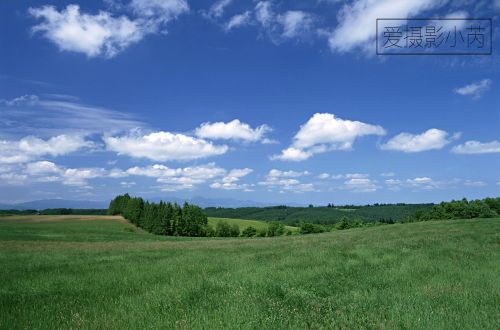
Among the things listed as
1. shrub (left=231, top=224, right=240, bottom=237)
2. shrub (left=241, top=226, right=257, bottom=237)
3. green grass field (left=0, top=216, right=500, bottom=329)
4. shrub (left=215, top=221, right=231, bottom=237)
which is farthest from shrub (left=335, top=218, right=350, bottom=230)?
green grass field (left=0, top=216, right=500, bottom=329)

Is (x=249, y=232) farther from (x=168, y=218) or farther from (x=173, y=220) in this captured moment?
(x=168, y=218)

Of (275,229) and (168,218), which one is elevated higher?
(168,218)

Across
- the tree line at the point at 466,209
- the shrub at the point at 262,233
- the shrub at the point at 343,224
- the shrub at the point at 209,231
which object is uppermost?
the tree line at the point at 466,209

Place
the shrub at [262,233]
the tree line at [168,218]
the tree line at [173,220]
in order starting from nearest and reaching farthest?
the tree line at [168,218] → the tree line at [173,220] → the shrub at [262,233]

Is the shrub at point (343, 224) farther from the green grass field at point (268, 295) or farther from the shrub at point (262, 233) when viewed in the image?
the green grass field at point (268, 295)

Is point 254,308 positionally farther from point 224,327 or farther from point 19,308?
point 19,308

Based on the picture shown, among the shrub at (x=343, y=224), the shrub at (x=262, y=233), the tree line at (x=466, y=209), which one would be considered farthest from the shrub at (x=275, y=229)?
the tree line at (x=466, y=209)

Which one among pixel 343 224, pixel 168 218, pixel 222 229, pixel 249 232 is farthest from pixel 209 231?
pixel 343 224

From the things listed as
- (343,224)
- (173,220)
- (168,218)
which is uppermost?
(168,218)

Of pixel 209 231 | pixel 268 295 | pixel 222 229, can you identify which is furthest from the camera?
pixel 222 229

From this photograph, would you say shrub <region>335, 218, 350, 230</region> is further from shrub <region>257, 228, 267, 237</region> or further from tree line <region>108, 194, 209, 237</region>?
tree line <region>108, 194, 209, 237</region>

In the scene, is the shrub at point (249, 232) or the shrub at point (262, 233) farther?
the shrub at point (262, 233)

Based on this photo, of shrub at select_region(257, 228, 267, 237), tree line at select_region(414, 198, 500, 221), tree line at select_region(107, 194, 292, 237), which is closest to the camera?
tree line at select_region(414, 198, 500, 221)

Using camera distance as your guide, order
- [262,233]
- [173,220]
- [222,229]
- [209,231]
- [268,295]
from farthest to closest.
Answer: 1. [262,233]
2. [222,229]
3. [209,231]
4. [173,220]
5. [268,295]
